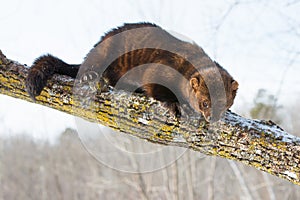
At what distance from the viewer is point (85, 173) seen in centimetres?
2184

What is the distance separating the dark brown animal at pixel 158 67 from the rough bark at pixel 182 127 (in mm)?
291

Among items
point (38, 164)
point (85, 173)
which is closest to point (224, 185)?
point (85, 173)

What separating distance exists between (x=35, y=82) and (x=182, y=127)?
3.61ft

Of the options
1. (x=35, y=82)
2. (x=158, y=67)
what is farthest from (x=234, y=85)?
(x=35, y=82)

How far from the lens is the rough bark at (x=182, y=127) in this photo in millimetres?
2442

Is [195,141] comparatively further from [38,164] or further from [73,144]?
[38,164]

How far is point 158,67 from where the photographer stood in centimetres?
343

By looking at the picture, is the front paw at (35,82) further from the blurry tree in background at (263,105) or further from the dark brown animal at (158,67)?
the blurry tree in background at (263,105)

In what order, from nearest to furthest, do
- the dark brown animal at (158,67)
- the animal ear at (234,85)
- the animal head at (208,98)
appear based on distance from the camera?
1. the animal head at (208,98)
2. the dark brown animal at (158,67)
3. the animal ear at (234,85)

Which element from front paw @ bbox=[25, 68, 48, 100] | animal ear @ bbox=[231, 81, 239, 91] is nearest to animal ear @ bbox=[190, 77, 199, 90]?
animal ear @ bbox=[231, 81, 239, 91]

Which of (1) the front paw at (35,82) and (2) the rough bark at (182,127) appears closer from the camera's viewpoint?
(2) the rough bark at (182,127)

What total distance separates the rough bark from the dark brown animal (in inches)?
11.4

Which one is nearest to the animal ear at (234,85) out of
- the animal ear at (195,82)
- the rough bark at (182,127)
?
the animal ear at (195,82)

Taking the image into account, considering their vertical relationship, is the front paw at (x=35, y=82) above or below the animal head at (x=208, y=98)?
below
